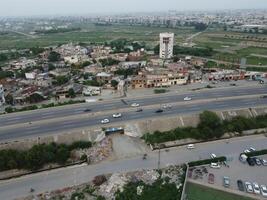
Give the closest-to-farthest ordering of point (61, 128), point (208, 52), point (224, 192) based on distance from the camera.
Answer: point (224, 192), point (61, 128), point (208, 52)

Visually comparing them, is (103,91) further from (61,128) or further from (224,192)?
(224,192)

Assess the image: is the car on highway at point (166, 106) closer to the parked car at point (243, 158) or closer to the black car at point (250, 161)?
the parked car at point (243, 158)

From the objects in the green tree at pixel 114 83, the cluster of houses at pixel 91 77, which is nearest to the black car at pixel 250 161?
the cluster of houses at pixel 91 77

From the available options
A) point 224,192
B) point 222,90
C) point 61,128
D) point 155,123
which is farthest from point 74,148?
point 222,90

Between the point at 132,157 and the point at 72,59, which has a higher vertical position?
the point at 72,59

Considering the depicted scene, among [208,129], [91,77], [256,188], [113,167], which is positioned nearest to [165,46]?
[91,77]

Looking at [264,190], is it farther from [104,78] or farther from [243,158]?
[104,78]
